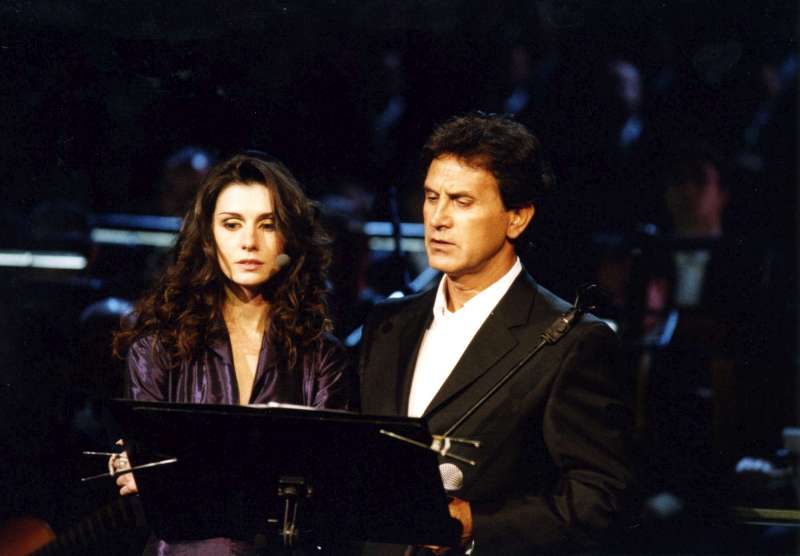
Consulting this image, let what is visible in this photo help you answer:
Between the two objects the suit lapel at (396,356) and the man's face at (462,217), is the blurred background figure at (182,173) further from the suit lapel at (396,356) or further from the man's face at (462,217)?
the man's face at (462,217)

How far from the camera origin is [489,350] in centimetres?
301

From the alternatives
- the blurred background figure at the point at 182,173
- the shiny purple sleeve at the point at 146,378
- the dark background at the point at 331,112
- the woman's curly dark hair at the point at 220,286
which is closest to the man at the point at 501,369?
the woman's curly dark hair at the point at 220,286

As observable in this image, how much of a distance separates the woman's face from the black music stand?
67cm

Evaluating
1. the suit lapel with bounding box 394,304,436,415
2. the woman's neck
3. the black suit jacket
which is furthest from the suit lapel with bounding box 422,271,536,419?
the woman's neck

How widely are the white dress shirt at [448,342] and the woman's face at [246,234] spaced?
501mm

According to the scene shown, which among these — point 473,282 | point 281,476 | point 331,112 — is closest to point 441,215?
point 473,282

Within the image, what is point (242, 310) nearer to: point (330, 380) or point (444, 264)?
point (330, 380)

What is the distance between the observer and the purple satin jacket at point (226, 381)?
3098 millimetres

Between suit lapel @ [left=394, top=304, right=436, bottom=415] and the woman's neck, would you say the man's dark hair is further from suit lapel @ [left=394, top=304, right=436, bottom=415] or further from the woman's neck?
the woman's neck

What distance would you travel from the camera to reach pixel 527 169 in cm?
308

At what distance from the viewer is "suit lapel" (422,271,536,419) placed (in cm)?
298

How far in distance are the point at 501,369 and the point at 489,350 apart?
2.4 inches

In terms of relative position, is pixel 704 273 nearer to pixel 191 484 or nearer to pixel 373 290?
pixel 373 290

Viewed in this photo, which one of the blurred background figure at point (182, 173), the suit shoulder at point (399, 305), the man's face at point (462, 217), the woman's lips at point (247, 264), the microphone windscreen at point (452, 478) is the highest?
the blurred background figure at point (182, 173)
